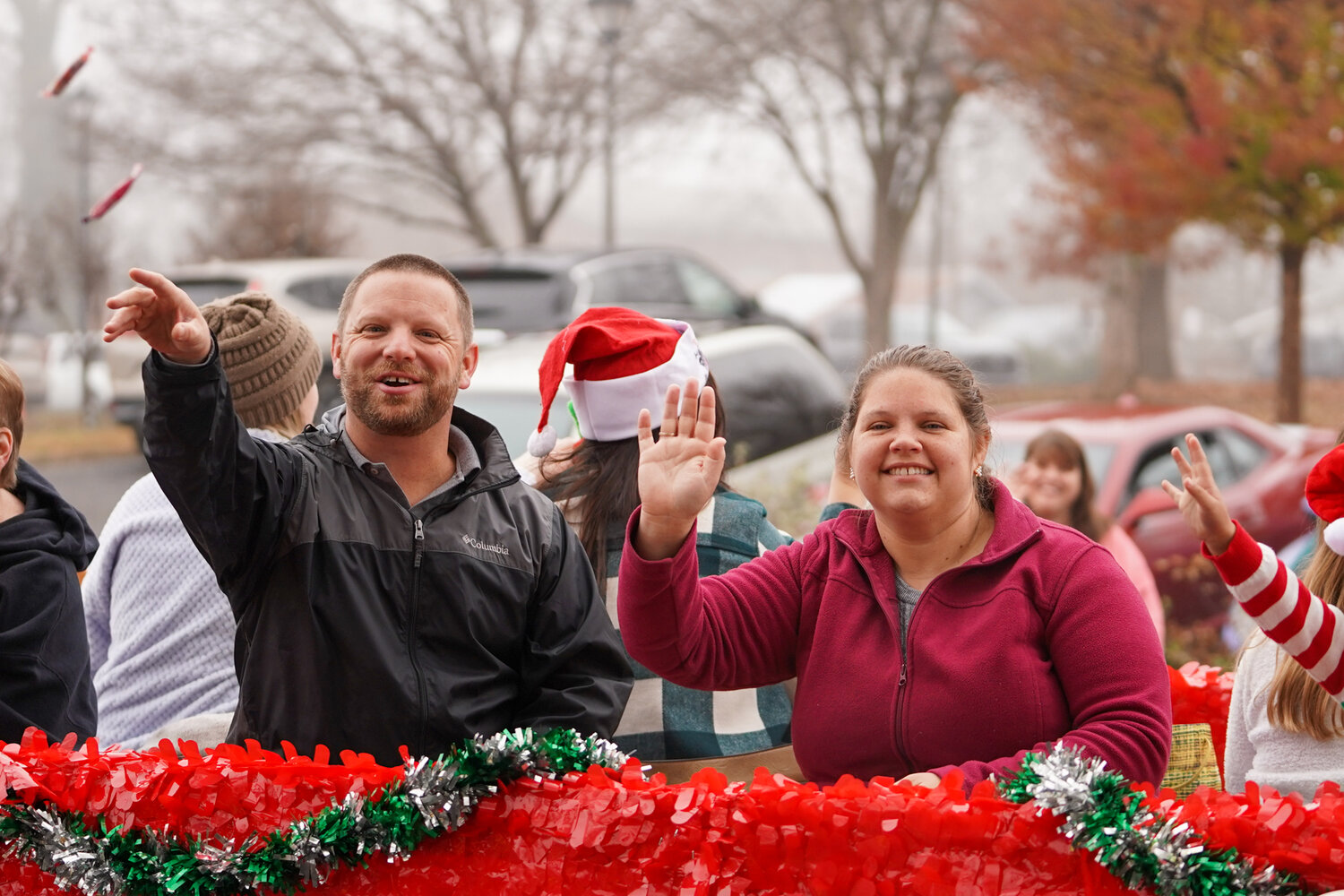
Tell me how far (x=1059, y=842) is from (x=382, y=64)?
2040 centimetres

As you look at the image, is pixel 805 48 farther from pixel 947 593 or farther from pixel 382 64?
pixel 947 593

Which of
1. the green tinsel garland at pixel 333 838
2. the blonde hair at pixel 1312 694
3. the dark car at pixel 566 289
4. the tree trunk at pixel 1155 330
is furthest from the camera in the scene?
Answer: the tree trunk at pixel 1155 330

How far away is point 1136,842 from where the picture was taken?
218cm

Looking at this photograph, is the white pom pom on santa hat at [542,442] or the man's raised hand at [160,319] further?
the white pom pom on santa hat at [542,442]

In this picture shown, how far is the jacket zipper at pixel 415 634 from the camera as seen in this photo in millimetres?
2617

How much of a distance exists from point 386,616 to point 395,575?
8 centimetres

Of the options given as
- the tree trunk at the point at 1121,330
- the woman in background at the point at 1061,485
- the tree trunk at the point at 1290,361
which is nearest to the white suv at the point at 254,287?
the woman in background at the point at 1061,485

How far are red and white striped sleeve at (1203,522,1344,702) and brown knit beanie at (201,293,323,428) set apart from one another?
2.17m

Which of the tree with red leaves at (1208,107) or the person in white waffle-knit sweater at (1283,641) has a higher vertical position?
the tree with red leaves at (1208,107)

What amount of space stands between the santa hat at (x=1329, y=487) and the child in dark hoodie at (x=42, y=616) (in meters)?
2.51

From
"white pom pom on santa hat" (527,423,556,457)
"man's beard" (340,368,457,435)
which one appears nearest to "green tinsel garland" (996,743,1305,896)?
"man's beard" (340,368,457,435)

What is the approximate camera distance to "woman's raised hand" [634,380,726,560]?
249 centimetres

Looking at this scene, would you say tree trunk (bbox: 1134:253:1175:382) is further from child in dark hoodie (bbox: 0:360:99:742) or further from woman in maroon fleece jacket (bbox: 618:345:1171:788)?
child in dark hoodie (bbox: 0:360:99:742)

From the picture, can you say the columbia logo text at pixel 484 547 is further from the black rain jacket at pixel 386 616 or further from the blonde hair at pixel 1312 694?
the blonde hair at pixel 1312 694
